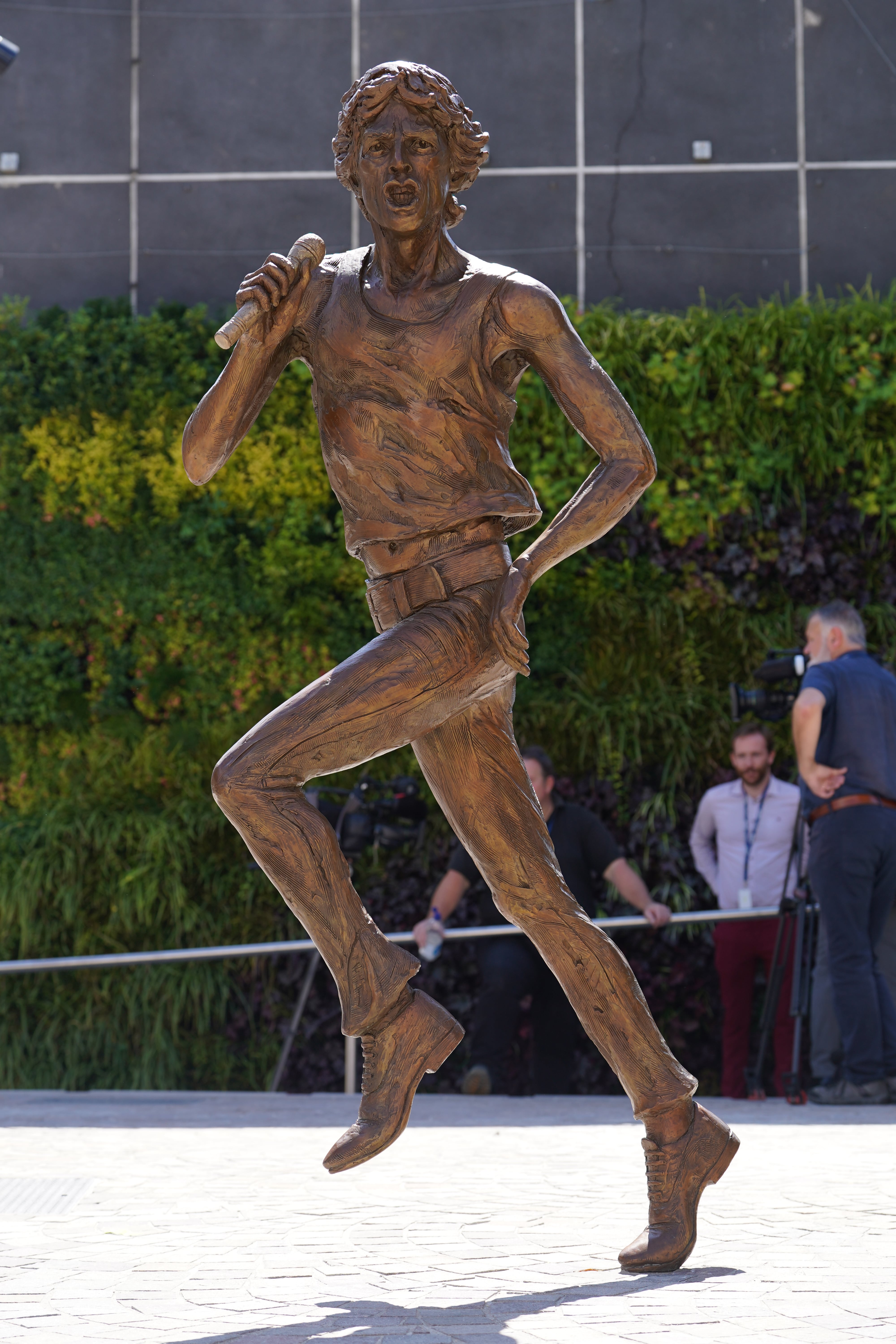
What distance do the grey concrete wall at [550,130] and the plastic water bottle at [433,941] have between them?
4.42 metres

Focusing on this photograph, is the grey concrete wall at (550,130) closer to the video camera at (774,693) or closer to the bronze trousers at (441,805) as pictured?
the video camera at (774,693)

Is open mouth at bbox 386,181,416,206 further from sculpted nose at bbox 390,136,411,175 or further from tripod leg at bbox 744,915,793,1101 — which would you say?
tripod leg at bbox 744,915,793,1101

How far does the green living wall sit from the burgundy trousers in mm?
727

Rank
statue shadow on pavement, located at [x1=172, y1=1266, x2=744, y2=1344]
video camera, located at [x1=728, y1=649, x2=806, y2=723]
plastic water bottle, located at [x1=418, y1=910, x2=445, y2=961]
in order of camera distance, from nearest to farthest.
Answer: statue shadow on pavement, located at [x1=172, y1=1266, x2=744, y2=1344]
plastic water bottle, located at [x1=418, y1=910, x2=445, y2=961]
video camera, located at [x1=728, y1=649, x2=806, y2=723]

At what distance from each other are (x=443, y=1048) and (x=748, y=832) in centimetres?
503

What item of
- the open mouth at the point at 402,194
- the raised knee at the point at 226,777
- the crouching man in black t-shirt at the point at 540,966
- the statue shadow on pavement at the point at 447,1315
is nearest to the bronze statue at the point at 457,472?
the open mouth at the point at 402,194

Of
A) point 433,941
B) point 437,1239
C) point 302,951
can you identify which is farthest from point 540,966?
point 437,1239

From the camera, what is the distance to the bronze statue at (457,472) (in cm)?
324

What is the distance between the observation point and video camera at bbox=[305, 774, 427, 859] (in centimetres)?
722

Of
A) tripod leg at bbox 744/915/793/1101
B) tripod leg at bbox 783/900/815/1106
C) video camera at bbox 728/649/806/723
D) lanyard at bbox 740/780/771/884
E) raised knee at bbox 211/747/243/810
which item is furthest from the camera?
lanyard at bbox 740/780/771/884

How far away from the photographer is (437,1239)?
11.6 ft

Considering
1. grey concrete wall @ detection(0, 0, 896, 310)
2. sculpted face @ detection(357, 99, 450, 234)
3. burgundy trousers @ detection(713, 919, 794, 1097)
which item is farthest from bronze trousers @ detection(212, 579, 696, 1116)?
grey concrete wall @ detection(0, 0, 896, 310)

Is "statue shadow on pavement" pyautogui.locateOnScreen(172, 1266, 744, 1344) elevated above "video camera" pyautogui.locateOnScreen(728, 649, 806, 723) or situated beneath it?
situated beneath

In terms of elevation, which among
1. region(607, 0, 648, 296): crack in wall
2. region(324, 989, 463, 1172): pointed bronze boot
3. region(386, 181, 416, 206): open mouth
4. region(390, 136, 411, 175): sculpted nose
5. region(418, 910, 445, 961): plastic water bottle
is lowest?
region(418, 910, 445, 961): plastic water bottle
